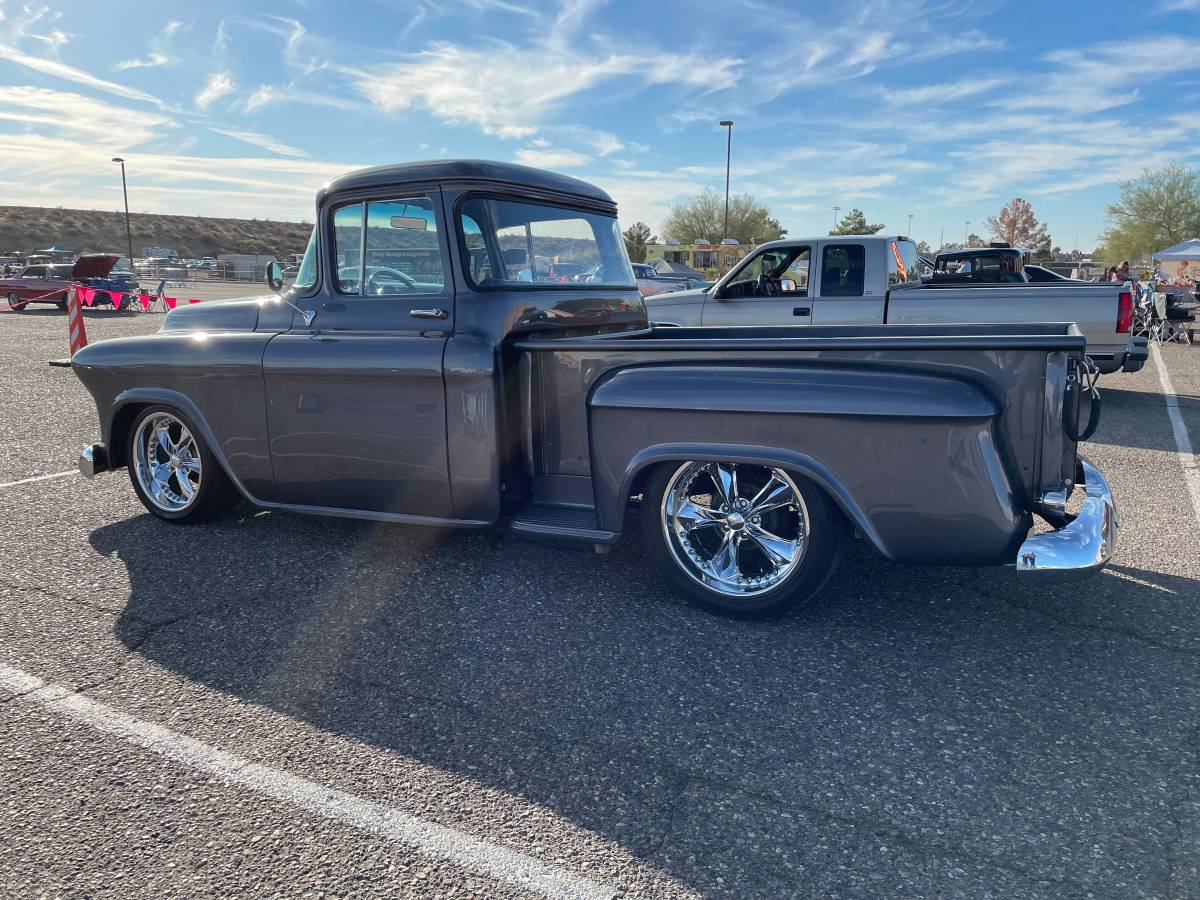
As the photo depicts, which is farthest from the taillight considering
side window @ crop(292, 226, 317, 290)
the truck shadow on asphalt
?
side window @ crop(292, 226, 317, 290)

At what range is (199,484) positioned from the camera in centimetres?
488

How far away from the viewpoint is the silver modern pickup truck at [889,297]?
8805mm

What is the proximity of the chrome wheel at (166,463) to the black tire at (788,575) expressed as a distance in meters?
2.80

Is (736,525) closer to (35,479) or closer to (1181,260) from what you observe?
(35,479)

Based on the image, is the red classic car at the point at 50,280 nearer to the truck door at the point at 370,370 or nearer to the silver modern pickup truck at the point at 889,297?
the silver modern pickup truck at the point at 889,297

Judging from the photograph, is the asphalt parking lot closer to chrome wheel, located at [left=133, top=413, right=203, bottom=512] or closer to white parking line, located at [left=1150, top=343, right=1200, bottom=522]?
chrome wheel, located at [left=133, top=413, right=203, bottom=512]

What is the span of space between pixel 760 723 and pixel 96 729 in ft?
7.32

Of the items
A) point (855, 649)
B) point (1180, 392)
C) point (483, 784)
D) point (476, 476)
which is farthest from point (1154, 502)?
point (1180, 392)

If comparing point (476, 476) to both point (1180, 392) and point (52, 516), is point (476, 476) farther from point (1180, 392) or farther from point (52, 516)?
point (1180, 392)

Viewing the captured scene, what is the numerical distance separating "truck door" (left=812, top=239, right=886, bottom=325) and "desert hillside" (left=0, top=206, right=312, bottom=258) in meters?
81.7

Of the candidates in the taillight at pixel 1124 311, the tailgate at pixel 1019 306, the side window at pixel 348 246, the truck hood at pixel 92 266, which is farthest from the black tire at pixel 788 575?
the truck hood at pixel 92 266

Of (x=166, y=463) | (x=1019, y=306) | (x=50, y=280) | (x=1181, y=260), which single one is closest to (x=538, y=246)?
(x=166, y=463)

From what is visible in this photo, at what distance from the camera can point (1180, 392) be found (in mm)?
10922

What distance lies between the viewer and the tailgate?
8.72 metres
